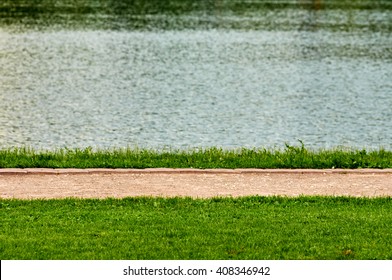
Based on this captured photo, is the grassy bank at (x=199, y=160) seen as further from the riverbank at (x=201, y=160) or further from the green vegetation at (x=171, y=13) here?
the green vegetation at (x=171, y=13)

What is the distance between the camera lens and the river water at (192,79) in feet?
99.6

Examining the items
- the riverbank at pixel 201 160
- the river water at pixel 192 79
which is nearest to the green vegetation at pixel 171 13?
the river water at pixel 192 79

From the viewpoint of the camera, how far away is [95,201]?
1600cm

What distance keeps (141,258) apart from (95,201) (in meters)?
3.58

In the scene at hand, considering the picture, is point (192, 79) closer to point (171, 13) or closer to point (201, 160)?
point (201, 160)

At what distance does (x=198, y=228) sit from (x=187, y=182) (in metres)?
3.90

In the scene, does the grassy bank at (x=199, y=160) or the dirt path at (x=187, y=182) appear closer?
the dirt path at (x=187, y=182)

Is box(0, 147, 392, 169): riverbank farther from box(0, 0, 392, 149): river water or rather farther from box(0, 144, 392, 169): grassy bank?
box(0, 0, 392, 149): river water

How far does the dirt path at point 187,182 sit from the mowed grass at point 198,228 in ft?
2.91

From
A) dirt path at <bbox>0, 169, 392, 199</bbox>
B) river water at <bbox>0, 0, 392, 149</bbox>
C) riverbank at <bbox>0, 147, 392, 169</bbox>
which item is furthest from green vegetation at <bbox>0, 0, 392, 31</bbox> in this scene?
dirt path at <bbox>0, 169, 392, 199</bbox>

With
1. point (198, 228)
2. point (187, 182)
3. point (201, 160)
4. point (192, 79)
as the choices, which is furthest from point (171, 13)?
point (198, 228)

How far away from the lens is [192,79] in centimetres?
4350

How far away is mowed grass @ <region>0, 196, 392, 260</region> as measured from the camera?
42.2 ft

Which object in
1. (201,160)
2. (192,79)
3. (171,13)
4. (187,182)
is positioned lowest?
(171,13)
